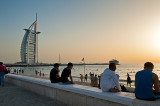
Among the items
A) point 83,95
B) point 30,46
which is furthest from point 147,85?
point 30,46

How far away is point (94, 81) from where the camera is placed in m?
15.4

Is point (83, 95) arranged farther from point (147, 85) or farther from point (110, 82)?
point (147, 85)

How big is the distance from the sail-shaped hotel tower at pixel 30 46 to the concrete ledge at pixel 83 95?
16587 centimetres

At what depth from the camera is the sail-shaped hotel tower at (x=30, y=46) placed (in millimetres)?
165125


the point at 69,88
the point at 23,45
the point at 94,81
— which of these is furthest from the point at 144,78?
the point at 23,45

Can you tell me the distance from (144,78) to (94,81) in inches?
488

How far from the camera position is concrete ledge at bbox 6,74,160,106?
333cm

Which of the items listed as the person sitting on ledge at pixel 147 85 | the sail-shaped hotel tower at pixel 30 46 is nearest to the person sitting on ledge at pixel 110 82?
the person sitting on ledge at pixel 147 85

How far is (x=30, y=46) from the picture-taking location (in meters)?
171

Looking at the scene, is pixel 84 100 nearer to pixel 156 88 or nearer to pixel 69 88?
pixel 69 88

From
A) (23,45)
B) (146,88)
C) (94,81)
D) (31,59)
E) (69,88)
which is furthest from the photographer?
(31,59)

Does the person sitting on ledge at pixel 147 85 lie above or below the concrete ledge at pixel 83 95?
above

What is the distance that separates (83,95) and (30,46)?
575ft

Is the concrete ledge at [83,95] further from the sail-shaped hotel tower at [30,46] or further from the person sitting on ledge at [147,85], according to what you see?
the sail-shaped hotel tower at [30,46]
